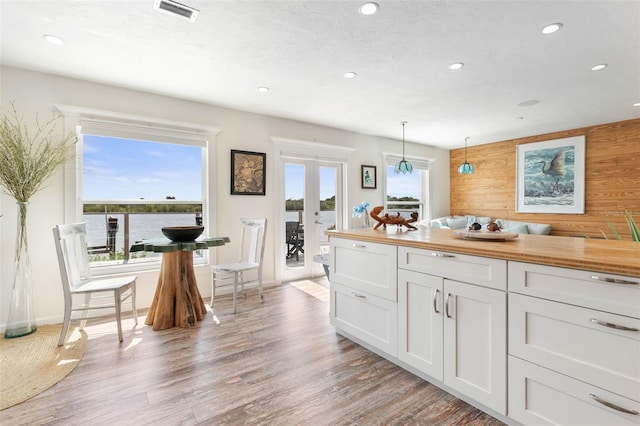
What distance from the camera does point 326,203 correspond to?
507 cm

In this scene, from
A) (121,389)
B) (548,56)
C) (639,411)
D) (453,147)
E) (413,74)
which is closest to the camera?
A: (639,411)

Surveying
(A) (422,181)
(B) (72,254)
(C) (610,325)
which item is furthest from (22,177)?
(A) (422,181)

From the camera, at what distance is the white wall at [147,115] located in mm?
2820

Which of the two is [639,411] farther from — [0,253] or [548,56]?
[0,253]

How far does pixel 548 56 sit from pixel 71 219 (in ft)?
15.8

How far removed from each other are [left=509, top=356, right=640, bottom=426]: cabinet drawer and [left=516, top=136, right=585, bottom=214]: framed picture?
16.5 feet

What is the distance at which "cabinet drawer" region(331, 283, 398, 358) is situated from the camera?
211 centimetres

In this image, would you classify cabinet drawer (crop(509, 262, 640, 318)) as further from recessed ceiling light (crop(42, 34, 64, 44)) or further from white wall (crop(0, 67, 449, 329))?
recessed ceiling light (crop(42, 34, 64, 44))

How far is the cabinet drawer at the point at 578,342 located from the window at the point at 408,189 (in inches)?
179

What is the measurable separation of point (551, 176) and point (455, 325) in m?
5.13

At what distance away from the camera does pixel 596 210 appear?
4.87 m

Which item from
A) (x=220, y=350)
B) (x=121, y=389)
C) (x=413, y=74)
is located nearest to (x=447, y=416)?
(x=220, y=350)

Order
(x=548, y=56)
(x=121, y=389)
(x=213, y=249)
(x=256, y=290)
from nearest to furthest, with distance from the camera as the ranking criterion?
(x=121, y=389), (x=548, y=56), (x=213, y=249), (x=256, y=290)

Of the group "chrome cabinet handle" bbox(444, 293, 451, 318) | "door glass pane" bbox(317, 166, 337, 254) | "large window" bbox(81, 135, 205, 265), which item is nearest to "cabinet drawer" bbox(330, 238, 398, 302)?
"chrome cabinet handle" bbox(444, 293, 451, 318)
